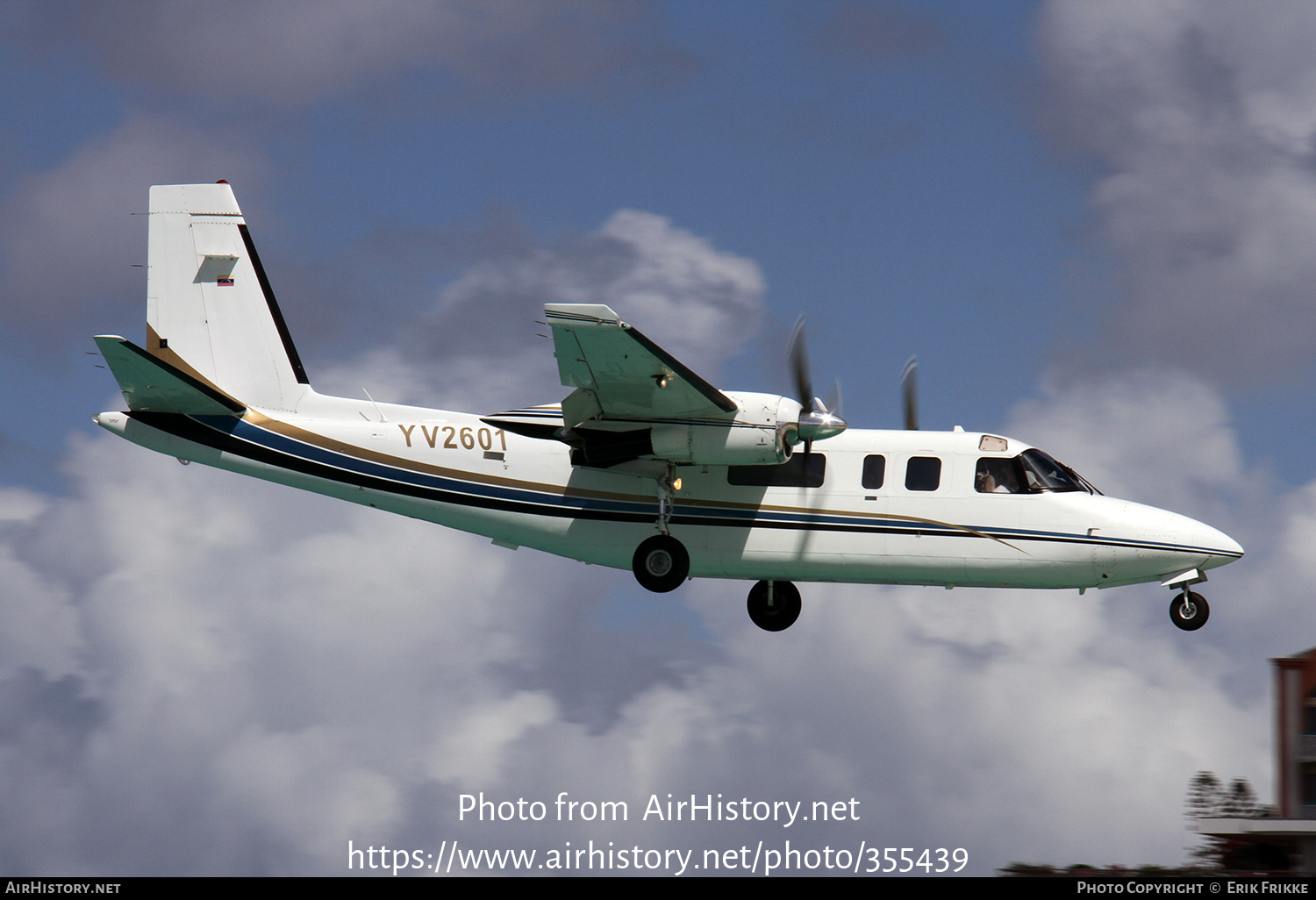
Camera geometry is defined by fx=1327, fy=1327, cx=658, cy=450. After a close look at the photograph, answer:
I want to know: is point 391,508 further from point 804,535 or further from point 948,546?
point 948,546

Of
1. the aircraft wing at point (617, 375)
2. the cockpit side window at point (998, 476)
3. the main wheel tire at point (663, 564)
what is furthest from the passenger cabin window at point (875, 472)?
the main wheel tire at point (663, 564)

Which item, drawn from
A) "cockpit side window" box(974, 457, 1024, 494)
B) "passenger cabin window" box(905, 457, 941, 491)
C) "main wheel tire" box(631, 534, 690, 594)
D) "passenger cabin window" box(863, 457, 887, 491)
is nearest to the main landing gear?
"main wheel tire" box(631, 534, 690, 594)

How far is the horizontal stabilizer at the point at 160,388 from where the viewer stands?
1762cm

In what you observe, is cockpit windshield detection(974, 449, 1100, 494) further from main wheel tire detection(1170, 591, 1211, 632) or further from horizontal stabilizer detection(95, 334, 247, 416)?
horizontal stabilizer detection(95, 334, 247, 416)

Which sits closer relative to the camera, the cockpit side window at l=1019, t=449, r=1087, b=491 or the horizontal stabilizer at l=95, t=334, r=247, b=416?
the horizontal stabilizer at l=95, t=334, r=247, b=416

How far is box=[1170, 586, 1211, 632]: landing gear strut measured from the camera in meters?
17.9

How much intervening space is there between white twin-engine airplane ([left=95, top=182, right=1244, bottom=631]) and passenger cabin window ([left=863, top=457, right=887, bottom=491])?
0.03 metres

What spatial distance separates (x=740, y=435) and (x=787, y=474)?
1238 mm

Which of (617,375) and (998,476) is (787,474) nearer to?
(998,476)

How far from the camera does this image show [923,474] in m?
18.0

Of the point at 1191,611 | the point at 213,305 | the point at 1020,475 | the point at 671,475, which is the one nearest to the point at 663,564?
the point at 671,475

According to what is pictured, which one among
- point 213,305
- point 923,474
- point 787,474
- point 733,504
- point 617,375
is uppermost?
point 213,305

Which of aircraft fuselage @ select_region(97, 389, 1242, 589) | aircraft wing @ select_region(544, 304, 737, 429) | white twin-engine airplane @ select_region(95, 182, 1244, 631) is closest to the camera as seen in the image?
aircraft wing @ select_region(544, 304, 737, 429)
